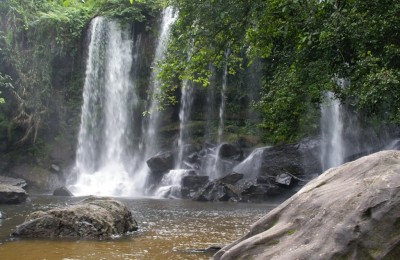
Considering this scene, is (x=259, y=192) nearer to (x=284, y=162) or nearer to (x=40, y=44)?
(x=284, y=162)

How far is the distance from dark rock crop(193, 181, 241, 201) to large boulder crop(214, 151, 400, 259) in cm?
1295

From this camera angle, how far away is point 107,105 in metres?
27.7

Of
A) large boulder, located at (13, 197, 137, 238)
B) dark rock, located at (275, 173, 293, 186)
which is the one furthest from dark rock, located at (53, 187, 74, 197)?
large boulder, located at (13, 197, 137, 238)

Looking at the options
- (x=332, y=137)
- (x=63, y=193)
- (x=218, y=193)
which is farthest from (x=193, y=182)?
(x=332, y=137)

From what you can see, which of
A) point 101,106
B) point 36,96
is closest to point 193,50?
point 101,106

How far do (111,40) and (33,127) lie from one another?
7.18 metres

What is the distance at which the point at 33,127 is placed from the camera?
27656 mm

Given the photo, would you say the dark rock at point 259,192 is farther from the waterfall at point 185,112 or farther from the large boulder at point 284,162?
the waterfall at point 185,112

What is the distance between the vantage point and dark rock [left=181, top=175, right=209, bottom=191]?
20.3 meters

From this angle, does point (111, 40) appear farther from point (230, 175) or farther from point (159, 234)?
point (159, 234)

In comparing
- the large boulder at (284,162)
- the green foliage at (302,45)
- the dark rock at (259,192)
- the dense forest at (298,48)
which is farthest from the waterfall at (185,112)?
the green foliage at (302,45)

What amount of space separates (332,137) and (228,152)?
210 inches

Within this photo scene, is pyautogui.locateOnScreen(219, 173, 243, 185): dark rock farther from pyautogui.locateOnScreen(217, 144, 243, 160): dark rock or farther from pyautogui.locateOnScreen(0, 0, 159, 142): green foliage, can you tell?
pyautogui.locateOnScreen(0, 0, 159, 142): green foliage

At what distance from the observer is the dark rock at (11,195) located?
15.5 metres
